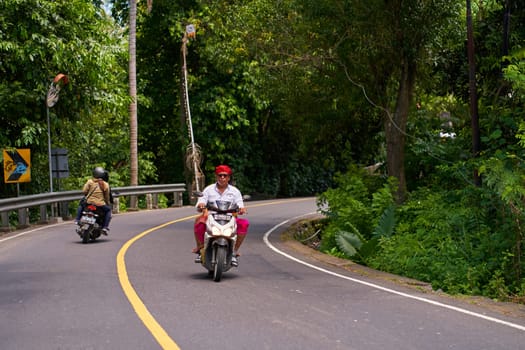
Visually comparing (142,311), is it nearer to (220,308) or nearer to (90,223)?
(220,308)

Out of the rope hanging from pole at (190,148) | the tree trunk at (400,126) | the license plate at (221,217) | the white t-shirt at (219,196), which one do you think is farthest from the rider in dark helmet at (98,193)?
the rope hanging from pole at (190,148)

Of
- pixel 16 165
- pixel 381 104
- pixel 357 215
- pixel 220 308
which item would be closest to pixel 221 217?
pixel 220 308

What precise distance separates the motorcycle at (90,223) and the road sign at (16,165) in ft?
20.7

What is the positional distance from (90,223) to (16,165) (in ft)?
22.6

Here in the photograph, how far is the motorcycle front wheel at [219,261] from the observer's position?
11.3 m

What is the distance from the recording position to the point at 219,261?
37.1ft

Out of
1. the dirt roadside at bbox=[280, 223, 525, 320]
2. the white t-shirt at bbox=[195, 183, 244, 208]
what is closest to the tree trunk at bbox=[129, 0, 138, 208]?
the dirt roadside at bbox=[280, 223, 525, 320]

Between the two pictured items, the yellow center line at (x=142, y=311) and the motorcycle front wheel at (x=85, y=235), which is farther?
the motorcycle front wheel at (x=85, y=235)

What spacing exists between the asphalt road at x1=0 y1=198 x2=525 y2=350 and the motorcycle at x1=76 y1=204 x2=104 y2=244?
5.31 ft

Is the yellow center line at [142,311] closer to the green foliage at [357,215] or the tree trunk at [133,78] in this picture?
the green foliage at [357,215]

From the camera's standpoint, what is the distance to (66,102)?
26938 millimetres

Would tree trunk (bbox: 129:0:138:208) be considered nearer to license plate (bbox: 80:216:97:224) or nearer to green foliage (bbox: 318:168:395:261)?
green foliage (bbox: 318:168:395:261)

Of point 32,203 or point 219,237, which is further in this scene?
point 32,203

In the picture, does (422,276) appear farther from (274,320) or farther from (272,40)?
(272,40)
